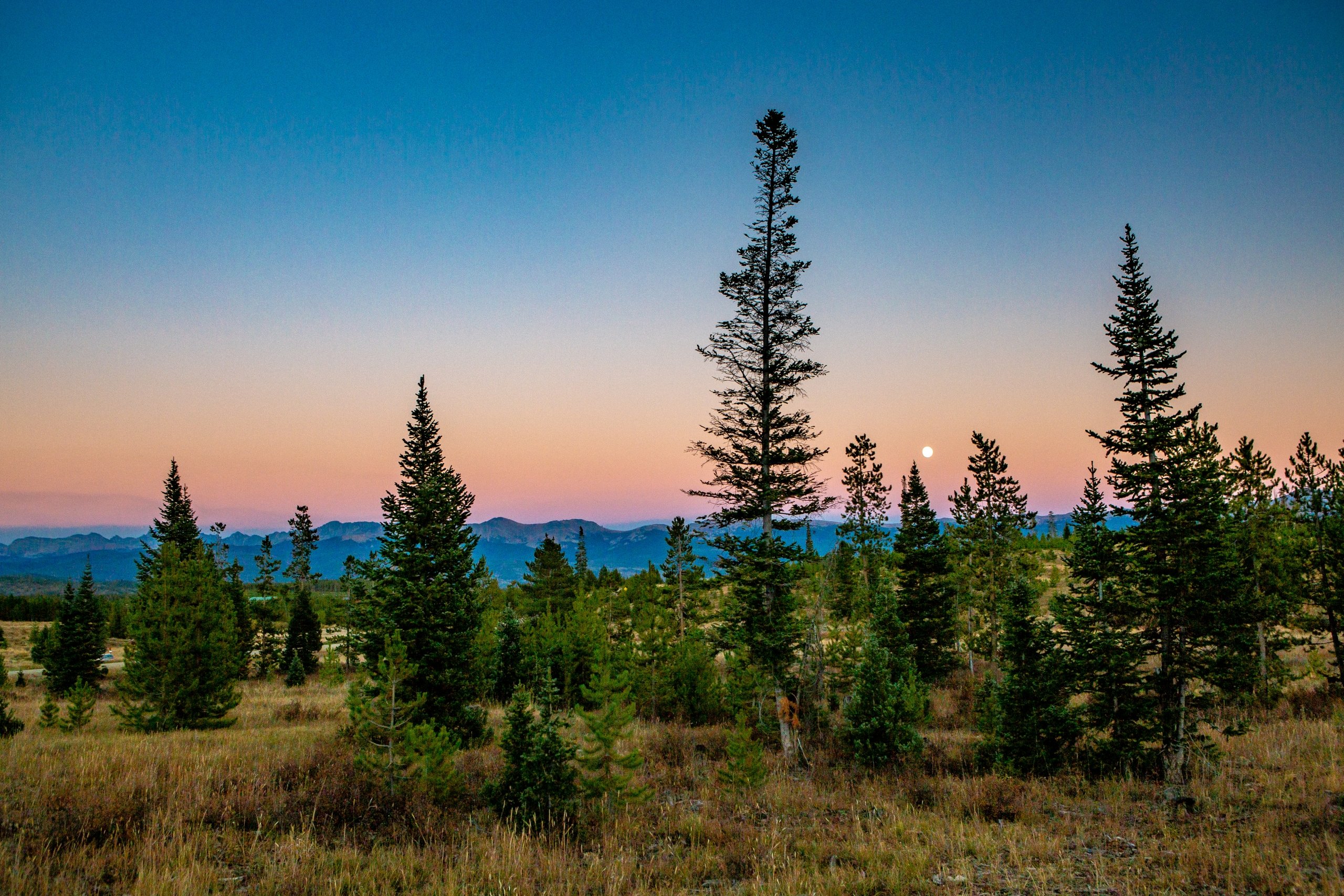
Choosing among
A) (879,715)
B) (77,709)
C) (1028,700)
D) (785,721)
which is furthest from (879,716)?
(77,709)

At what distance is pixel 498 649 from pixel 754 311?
2167cm

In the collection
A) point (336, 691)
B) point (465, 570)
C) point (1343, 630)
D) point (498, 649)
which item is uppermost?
point (465, 570)

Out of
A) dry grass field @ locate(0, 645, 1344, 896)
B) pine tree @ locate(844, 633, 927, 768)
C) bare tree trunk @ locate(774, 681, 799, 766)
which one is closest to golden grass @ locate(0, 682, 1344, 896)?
dry grass field @ locate(0, 645, 1344, 896)

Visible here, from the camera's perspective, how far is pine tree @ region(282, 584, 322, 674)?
41.4m

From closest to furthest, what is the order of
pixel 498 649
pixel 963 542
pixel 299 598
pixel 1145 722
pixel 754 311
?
pixel 1145 722
pixel 754 311
pixel 498 649
pixel 963 542
pixel 299 598

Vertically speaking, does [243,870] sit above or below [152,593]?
below

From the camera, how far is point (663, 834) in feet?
31.9

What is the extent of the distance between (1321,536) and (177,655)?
39.8 m

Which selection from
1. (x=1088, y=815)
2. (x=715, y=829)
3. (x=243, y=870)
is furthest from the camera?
(x=1088, y=815)

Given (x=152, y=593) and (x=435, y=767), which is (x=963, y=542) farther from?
(x=152, y=593)

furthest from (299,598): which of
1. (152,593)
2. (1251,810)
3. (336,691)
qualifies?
(1251,810)

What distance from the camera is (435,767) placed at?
35.0ft

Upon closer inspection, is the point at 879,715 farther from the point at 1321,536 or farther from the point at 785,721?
the point at 1321,536

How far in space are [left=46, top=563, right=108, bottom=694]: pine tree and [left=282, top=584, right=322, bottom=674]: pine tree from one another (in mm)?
10167
